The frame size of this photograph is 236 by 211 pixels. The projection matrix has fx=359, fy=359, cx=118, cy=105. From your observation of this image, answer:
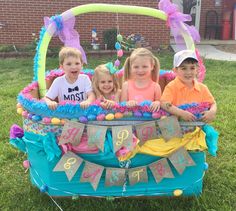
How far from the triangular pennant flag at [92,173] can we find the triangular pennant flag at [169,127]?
1.68 feet

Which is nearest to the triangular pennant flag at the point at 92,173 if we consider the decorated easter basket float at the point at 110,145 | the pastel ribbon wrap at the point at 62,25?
the decorated easter basket float at the point at 110,145

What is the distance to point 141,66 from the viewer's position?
2.74m

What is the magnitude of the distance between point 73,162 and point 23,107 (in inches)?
21.7

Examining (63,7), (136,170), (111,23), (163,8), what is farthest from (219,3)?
(136,170)

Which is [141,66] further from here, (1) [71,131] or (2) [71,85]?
(1) [71,131]

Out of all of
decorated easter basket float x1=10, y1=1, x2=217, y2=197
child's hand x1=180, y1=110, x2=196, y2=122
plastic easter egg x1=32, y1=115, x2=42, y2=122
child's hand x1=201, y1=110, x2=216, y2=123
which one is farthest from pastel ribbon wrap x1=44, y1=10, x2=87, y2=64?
child's hand x1=201, y1=110, x2=216, y2=123

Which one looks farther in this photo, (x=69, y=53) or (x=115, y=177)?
(x=69, y=53)

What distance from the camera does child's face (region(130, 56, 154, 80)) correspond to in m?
2.72

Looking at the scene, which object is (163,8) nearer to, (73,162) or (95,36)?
(73,162)

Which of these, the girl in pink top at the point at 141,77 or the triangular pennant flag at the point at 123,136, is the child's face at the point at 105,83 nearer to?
the girl in pink top at the point at 141,77

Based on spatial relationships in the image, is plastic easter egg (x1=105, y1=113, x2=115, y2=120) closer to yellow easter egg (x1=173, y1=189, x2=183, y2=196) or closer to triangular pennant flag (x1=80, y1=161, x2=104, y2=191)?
triangular pennant flag (x1=80, y1=161, x2=104, y2=191)

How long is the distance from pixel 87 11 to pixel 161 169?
128cm

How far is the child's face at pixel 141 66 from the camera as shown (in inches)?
107

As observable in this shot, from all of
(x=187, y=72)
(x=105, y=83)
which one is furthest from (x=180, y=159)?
(x=105, y=83)
